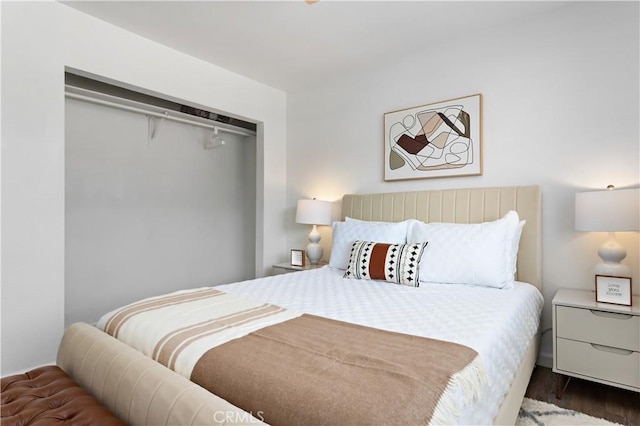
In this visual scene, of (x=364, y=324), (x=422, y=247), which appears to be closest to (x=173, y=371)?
(x=364, y=324)

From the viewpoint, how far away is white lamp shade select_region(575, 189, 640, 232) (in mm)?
1884

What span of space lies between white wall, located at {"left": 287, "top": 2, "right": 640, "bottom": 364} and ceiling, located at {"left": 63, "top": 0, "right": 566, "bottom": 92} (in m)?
0.15

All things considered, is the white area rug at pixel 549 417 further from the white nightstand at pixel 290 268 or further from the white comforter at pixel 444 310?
the white nightstand at pixel 290 268

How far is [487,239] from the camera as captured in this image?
2.20m

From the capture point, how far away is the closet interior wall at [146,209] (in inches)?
123

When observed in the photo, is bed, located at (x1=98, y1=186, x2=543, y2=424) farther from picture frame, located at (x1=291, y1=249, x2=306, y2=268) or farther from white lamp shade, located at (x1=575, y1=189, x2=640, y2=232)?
picture frame, located at (x1=291, y1=249, x2=306, y2=268)

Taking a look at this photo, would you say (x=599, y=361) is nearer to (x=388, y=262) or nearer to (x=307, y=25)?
(x=388, y=262)

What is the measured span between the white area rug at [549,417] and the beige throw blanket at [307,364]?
1.05 meters

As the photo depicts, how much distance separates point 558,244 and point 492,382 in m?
1.66

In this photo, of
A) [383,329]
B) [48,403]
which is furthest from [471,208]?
[48,403]

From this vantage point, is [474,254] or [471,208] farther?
[471,208]

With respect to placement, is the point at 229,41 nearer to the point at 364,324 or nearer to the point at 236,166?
the point at 236,166

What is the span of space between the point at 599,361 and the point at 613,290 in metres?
0.40

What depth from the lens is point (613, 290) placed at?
1951mm
